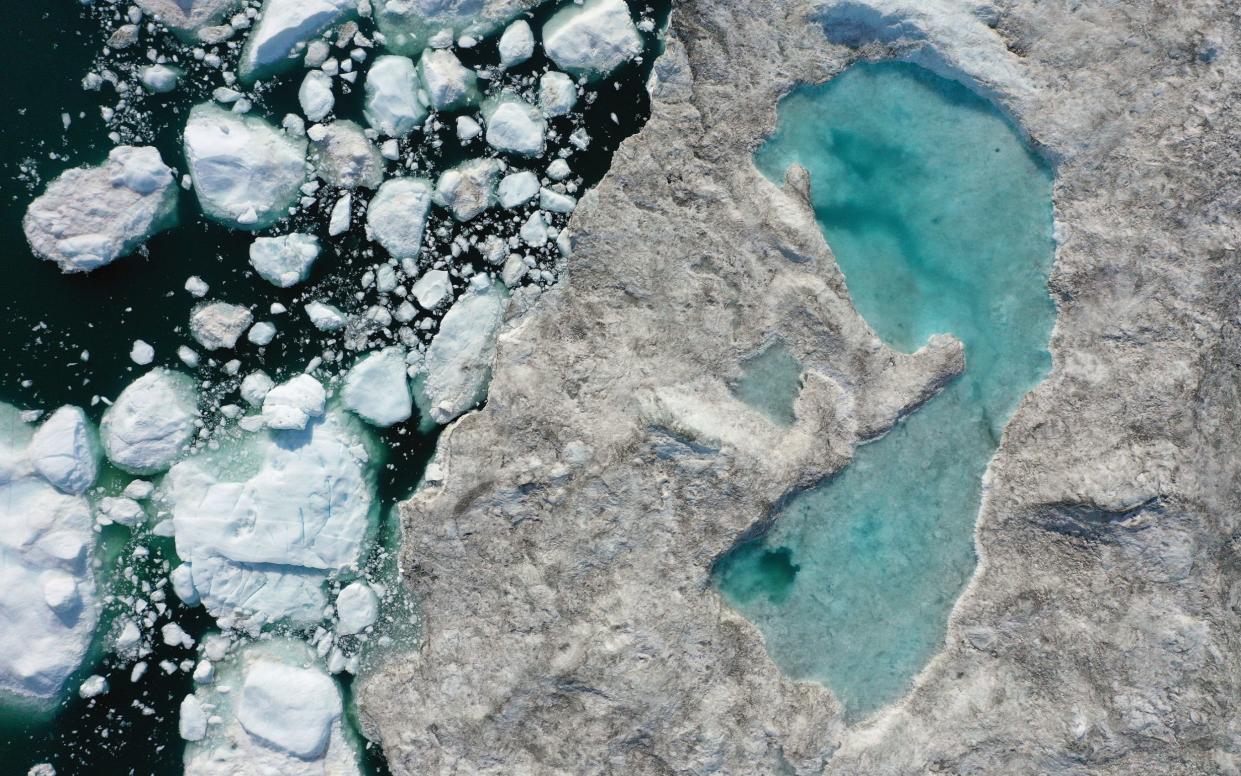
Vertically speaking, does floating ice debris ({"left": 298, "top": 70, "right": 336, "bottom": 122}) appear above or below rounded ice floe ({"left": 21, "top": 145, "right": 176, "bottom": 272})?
above

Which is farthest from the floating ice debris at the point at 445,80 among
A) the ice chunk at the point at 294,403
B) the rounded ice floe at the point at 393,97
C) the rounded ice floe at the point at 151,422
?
the rounded ice floe at the point at 151,422

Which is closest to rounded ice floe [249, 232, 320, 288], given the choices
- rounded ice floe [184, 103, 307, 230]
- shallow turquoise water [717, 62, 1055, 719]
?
rounded ice floe [184, 103, 307, 230]

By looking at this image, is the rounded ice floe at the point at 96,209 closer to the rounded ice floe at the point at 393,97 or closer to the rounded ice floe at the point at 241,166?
the rounded ice floe at the point at 241,166

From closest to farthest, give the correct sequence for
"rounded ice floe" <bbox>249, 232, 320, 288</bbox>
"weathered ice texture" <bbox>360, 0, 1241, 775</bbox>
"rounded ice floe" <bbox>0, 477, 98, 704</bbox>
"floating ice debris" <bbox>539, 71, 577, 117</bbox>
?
"weathered ice texture" <bbox>360, 0, 1241, 775</bbox> → "rounded ice floe" <bbox>0, 477, 98, 704</bbox> → "rounded ice floe" <bbox>249, 232, 320, 288</bbox> → "floating ice debris" <bbox>539, 71, 577, 117</bbox>

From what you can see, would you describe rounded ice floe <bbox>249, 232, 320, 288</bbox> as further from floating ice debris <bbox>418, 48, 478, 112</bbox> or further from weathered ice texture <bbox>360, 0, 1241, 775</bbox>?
weathered ice texture <bbox>360, 0, 1241, 775</bbox>

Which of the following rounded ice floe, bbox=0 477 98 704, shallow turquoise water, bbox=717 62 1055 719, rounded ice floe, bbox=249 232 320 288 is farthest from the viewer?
rounded ice floe, bbox=249 232 320 288

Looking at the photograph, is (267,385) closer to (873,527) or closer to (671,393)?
(671,393)
